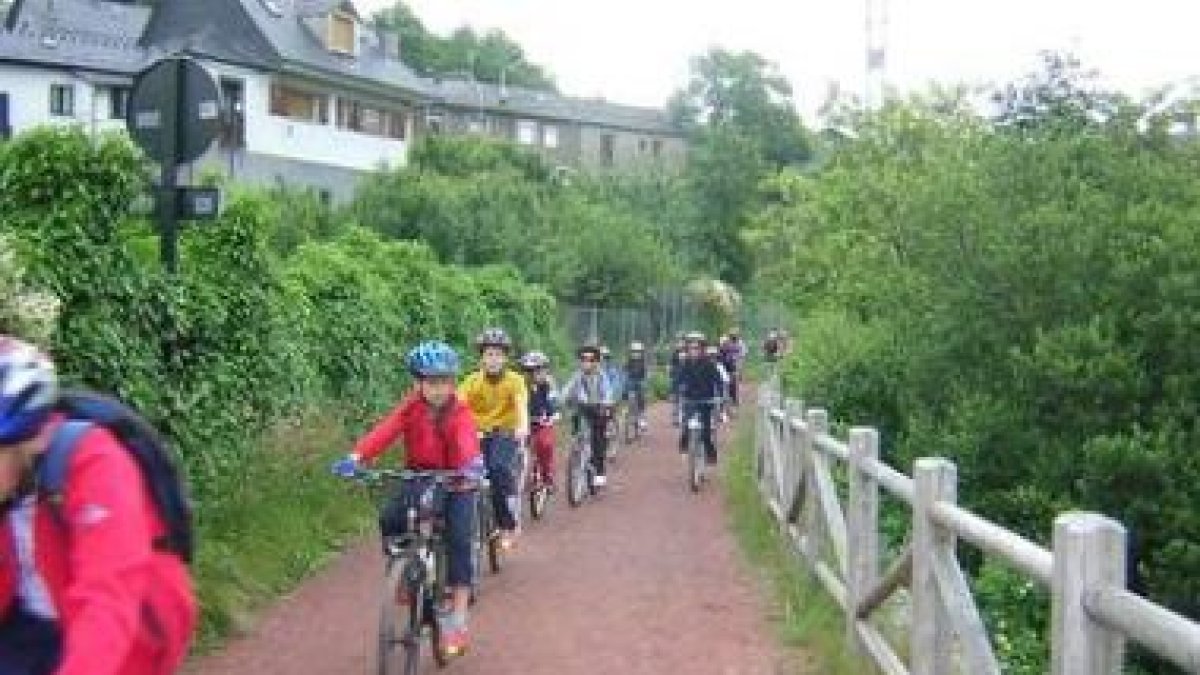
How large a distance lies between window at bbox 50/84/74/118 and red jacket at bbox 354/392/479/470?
41.5m

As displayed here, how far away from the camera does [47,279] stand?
28.9ft

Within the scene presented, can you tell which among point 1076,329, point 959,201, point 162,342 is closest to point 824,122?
point 959,201

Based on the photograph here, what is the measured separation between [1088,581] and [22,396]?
3062mm

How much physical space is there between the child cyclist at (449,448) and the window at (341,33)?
46.8 m

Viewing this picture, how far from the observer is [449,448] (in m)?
9.40

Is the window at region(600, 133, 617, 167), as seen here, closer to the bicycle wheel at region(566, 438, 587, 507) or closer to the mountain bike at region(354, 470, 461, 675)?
the bicycle wheel at region(566, 438, 587, 507)

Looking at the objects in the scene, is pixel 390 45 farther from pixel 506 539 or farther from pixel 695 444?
pixel 506 539

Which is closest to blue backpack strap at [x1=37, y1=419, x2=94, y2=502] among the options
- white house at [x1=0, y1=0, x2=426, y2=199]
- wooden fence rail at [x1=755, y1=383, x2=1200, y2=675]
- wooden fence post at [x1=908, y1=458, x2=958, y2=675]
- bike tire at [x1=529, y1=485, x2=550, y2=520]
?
wooden fence rail at [x1=755, y1=383, x2=1200, y2=675]

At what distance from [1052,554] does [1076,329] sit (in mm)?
9392

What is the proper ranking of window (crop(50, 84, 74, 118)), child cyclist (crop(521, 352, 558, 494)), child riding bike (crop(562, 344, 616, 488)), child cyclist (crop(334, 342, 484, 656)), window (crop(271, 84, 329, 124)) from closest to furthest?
child cyclist (crop(334, 342, 484, 656))
child cyclist (crop(521, 352, 558, 494))
child riding bike (crop(562, 344, 616, 488))
window (crop(50, 84, 74, 118))
window (crop(271, 84, 329, 124))

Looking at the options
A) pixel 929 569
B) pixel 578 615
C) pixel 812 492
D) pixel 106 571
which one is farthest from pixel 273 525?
pixel 106 571

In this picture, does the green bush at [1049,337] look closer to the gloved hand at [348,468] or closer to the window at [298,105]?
the gloved hand at [348,468]

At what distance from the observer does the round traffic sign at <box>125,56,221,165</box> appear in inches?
380

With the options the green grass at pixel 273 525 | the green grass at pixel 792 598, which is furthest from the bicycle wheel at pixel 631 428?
the green grass at pixel 273 525
